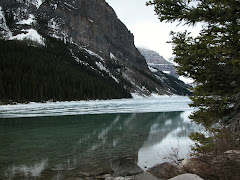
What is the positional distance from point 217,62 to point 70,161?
7.40 m

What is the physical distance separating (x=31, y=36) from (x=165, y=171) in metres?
189

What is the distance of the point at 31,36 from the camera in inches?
6988

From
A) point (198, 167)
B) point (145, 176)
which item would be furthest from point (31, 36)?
point (198, 167)

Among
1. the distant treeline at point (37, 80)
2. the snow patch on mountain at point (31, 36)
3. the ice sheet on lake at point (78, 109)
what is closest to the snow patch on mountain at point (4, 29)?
the snow patch on mountain at point (31, 36)

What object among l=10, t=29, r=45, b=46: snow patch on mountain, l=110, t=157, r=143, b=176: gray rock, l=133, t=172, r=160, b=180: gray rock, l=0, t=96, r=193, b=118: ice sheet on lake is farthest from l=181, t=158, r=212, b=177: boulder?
l=10, t=29, r=45, b=46: snow patch on mountain

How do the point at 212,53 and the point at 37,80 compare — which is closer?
the point at 212,53

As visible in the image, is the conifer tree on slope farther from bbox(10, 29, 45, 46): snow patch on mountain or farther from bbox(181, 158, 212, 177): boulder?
bbox(10, 29, 45, 46): snow patch on mountain

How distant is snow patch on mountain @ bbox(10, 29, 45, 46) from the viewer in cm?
17175

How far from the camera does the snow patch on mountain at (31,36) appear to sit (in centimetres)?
17175

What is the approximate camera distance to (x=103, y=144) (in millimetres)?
14031

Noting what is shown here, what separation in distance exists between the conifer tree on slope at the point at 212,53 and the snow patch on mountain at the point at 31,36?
566 feet

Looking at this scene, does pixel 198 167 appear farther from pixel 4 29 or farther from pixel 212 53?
pixel 4 29

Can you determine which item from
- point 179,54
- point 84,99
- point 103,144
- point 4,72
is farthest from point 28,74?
point 179,54

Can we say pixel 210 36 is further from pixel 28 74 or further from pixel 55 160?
pixel 28 74
